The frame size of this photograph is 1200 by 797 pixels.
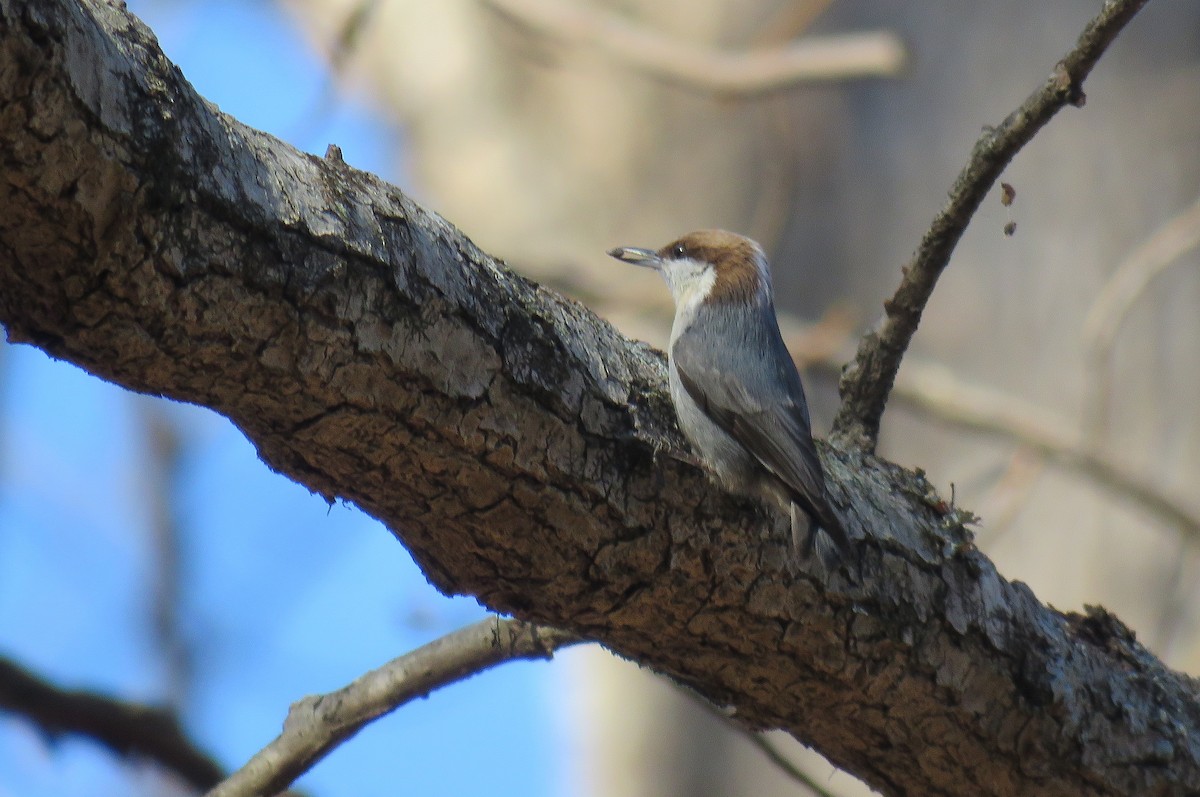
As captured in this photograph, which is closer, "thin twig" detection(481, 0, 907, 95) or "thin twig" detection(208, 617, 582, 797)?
"thin twig" detection(208, 617, 582, 797)

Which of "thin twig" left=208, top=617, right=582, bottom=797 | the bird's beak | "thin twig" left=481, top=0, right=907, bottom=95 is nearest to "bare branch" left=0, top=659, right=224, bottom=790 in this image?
"thin twig" left=208, top=617, right=582, bottom=797

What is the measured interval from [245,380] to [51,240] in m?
0.35

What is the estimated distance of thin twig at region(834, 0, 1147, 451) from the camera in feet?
8.21

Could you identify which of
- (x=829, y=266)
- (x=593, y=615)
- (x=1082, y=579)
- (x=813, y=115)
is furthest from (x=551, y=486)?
(x=813, y=115)

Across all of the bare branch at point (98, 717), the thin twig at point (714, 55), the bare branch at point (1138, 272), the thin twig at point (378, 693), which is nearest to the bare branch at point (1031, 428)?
the bare branch at point (1138, 272)

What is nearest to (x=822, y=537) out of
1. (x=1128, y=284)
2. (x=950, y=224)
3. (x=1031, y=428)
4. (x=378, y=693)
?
(x=950, y=224)

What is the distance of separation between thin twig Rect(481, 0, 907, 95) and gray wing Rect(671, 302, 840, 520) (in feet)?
7.58

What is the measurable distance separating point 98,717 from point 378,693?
677 mm

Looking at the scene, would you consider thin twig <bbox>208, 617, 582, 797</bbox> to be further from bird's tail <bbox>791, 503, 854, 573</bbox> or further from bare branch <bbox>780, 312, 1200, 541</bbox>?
bare branch <bbox>780, 312, 1200, 541</bbox>

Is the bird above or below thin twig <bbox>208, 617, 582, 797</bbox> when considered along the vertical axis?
above

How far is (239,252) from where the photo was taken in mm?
1680

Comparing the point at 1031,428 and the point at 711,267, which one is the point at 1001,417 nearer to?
the point at 1031,428

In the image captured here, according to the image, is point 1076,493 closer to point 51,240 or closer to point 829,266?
point 829,266

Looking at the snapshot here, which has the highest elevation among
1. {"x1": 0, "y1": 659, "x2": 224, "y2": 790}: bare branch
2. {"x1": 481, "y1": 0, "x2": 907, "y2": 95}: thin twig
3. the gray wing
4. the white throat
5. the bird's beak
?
{"x1": 481, "y1": 0, "x2": 907, "y2": 95}: thin twig
